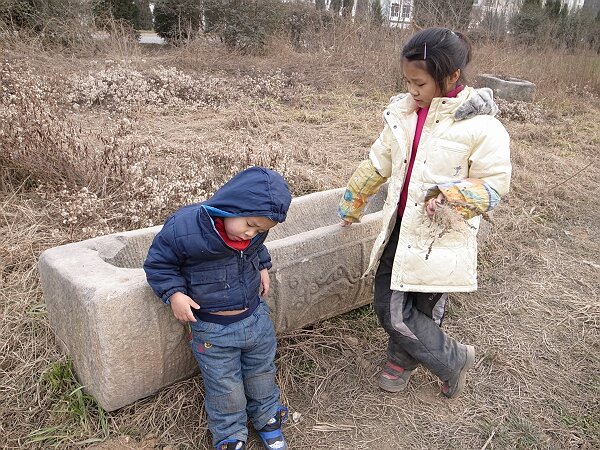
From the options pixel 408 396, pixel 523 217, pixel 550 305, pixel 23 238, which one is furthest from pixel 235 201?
pixel 523 217

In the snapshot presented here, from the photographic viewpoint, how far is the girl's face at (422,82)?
194 cm

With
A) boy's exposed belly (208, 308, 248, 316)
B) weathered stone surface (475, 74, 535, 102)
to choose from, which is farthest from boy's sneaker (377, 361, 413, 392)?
weathered stone surface (475, 74, 535, 102)

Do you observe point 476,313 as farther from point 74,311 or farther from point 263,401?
point 74,311

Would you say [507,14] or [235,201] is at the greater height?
[507,14]

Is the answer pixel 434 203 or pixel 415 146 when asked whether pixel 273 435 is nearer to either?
pixel 434 203

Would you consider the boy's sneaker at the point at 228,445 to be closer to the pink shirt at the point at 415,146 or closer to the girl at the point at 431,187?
the girl at the point at 431,187

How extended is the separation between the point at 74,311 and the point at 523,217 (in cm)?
352

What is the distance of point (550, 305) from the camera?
10.6ft

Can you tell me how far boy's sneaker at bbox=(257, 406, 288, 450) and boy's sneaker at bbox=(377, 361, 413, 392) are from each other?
22.8 inches

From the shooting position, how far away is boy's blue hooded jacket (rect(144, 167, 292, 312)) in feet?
5.78

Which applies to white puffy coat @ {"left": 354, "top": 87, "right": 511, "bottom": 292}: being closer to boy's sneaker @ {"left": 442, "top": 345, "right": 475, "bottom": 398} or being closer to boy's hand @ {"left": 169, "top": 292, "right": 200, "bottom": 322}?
boy's sneaker @ {"left": 442, "top": 345, "right": 475, "bottom": 398}

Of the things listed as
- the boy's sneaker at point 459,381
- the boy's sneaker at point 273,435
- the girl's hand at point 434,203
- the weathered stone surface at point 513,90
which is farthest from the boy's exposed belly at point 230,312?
the weathered stone surface at point 513,90

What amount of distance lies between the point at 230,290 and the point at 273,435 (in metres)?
0.63

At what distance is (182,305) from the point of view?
1.84m
